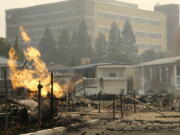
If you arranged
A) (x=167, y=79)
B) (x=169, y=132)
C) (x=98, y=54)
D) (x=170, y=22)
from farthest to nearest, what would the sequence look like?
(x=170, y=22) → (x=98, y=54) → (x=167, y=79) → (x=169, y=132)

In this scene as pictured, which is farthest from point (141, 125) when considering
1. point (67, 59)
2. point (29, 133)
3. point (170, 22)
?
point (170, 22)

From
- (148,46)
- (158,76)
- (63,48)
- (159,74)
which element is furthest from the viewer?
(148,46)

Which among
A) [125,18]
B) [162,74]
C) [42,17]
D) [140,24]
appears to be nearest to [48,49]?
[42,17]

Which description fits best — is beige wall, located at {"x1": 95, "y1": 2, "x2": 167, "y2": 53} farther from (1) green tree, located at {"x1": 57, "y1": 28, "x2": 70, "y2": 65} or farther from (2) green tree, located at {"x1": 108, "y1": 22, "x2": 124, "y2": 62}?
(2) green tree, located at {"x1": 108, "y1": 22, "x2": 124, "y2": 62}

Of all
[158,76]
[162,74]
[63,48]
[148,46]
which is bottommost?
[158,76]

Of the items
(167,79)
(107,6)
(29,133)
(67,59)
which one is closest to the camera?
(29,133)

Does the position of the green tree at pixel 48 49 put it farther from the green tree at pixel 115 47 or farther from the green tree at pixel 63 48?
the green tree at pixel 115 47

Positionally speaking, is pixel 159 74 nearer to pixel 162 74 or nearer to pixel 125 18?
pixel 162 74

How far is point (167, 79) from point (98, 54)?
114 ft

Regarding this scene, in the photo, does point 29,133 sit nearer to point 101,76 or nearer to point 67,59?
point 101,76

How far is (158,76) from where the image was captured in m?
43.7

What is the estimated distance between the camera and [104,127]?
47.4 ft

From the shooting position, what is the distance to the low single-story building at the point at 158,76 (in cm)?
3712

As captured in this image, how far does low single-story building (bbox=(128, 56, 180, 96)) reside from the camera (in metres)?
37.1
